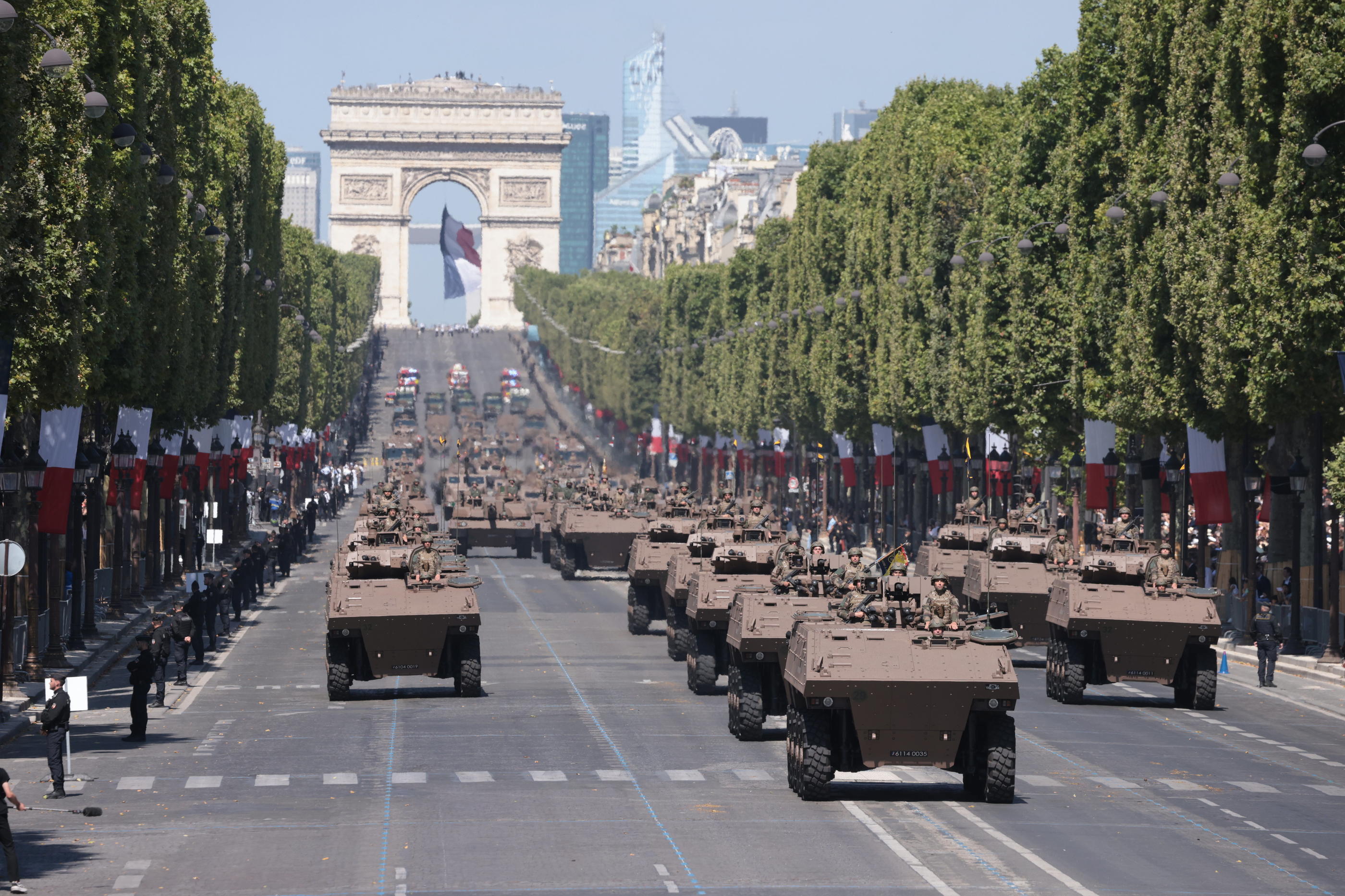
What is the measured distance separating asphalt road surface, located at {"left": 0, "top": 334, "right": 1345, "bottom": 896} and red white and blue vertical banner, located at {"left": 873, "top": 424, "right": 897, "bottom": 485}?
1756 inches

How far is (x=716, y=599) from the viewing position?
3612 centimetres

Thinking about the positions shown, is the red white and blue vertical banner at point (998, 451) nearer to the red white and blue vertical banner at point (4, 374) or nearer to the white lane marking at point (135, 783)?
the red white and blue vertical banner at point (4, 374)

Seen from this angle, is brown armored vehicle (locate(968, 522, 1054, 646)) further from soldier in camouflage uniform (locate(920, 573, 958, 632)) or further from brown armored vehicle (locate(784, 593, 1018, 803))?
brown armored vehicle (locate(784, 593, 1018, 803))

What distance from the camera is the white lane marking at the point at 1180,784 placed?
2620 cm

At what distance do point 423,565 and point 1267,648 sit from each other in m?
14.3

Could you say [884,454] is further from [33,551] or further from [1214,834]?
[1214,834]

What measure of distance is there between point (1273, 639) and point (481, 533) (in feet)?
158

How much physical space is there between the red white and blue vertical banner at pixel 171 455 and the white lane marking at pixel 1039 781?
116ft

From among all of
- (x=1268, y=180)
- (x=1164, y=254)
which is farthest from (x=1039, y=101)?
(x=1268, y=180)

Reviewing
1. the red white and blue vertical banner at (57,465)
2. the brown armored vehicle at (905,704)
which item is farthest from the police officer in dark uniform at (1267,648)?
the red white and blue vertical banner at (57,465)

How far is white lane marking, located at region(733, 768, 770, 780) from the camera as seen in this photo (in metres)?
26.6

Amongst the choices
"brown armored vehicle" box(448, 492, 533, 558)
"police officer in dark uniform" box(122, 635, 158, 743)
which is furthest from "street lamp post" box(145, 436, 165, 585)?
"police officer in dark uniform" box(122, 635, 158, 743)

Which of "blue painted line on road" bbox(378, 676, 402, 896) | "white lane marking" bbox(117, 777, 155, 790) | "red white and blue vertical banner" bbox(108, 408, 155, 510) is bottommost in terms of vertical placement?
"white lane marking" bbox(117, 777, 155, 790)

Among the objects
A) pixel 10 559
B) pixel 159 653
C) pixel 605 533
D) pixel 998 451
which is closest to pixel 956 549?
pixel 159 653
